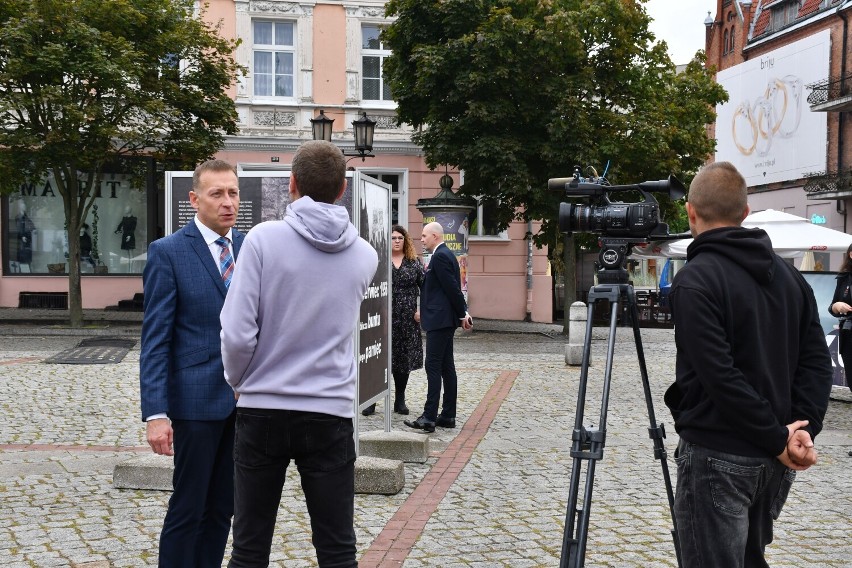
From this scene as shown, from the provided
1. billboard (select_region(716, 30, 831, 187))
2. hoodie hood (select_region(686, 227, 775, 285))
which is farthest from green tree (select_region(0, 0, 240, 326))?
billboard (select_region(716, 30, 831, 187))

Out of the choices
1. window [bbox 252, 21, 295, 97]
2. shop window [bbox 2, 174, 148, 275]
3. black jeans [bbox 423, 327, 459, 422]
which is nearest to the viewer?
black jeans [bbox 423, 327, 459, 422]

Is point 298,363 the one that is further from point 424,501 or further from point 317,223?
point 424,501

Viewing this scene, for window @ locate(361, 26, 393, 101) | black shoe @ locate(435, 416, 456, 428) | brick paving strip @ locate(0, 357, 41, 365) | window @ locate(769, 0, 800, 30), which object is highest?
window @ locate(769, 0, 800, 30)

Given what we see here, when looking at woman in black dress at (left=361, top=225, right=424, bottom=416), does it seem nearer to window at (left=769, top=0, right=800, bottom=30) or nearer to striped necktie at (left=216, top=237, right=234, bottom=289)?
striped necktie at (left=216, top=237, right=234, bottom=289)

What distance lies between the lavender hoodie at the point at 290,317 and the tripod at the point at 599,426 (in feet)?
3.57

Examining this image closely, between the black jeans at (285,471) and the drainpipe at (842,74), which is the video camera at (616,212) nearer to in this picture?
the black jeans at (285,471)

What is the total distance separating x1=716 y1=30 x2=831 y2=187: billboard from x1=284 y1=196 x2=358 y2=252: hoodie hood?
125 ft

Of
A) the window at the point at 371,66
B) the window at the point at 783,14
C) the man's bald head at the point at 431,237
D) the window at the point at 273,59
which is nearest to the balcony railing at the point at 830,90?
the window at the point at 783,14

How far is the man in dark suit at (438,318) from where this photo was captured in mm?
9516

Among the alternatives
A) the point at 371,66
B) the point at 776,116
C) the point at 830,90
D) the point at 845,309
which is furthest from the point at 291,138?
the point at 776,116

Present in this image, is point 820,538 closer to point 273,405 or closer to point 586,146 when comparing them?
point 273,405

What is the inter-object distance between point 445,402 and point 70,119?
1355 cm

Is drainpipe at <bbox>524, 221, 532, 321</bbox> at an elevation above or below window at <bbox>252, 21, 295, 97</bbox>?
below

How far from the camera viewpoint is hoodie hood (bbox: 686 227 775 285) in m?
3.34
